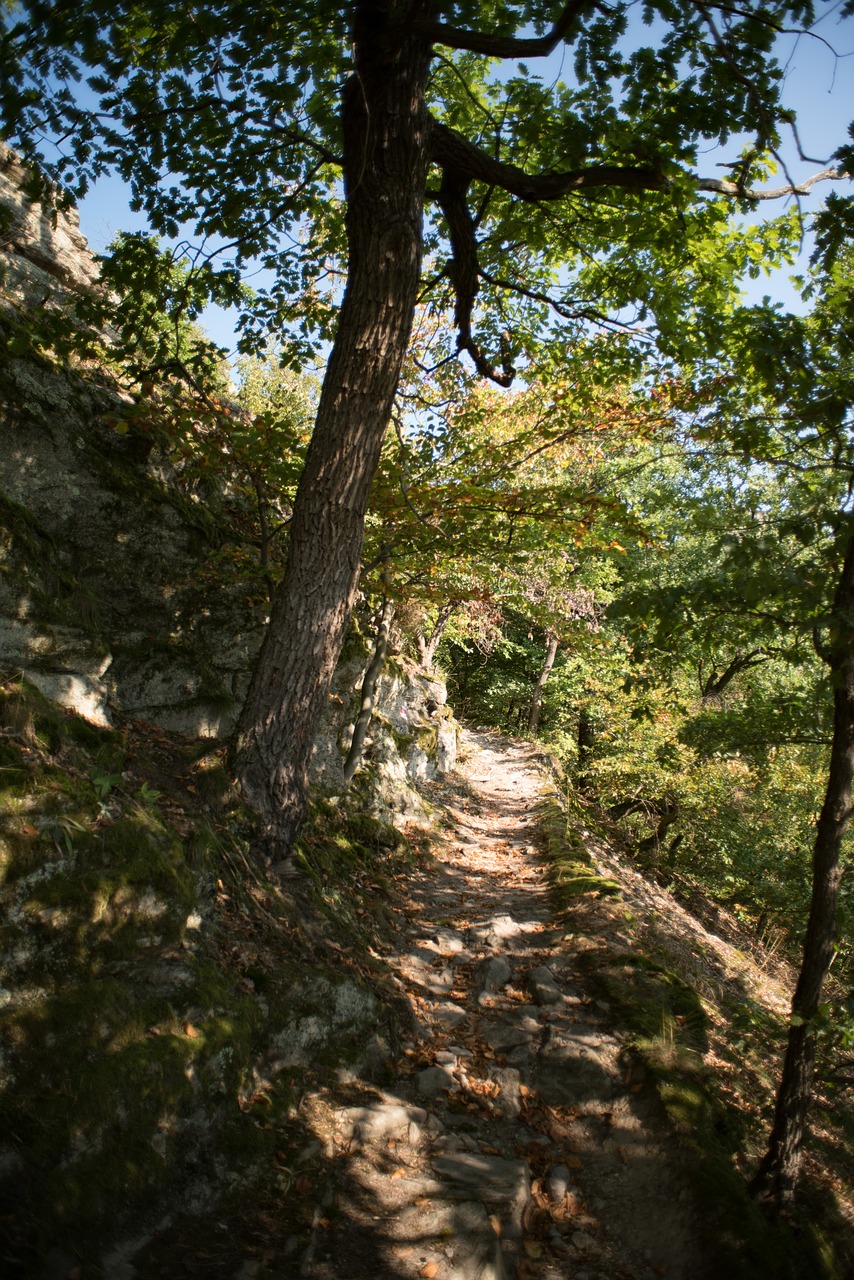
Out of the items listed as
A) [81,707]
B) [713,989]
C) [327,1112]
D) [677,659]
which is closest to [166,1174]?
[327,1112]

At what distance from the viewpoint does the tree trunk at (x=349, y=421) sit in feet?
15.0

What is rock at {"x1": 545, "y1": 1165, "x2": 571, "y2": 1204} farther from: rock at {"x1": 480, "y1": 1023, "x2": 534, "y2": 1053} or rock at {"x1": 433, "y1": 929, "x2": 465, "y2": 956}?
rock at {"x1": 433, "y1": 929, "x2": 465, "y2": 956}

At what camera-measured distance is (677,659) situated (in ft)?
13.7

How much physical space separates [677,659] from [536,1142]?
2.79 m

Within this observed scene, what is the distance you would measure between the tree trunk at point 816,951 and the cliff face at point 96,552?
4.45 meters

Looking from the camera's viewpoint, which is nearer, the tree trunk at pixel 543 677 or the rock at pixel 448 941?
the rock at pixel 448 941

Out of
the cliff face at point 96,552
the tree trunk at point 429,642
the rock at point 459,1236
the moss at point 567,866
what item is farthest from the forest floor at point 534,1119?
the tree trunk at point 429,642

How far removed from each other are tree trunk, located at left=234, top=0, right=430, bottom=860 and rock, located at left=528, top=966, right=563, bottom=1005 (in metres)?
2.24

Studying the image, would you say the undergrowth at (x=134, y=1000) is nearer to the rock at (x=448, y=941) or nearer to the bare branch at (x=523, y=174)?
the rock at (x=448, y=941)

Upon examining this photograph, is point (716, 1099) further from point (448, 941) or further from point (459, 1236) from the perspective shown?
point (448, 941)

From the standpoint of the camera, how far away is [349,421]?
15.3 feet

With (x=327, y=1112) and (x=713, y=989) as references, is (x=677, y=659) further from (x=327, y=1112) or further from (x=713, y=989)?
(x=713, y=989)

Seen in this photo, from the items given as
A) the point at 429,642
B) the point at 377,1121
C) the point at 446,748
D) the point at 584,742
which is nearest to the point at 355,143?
the point at 377,1121

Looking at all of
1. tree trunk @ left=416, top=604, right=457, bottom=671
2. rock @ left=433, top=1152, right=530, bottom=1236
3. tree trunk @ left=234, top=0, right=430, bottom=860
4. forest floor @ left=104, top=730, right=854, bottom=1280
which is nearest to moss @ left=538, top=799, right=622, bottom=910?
forest floor @ left=104, top=730, right=854, bottom=1280
